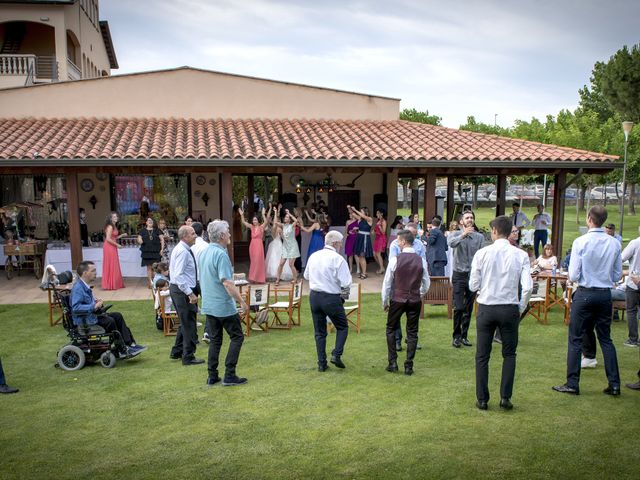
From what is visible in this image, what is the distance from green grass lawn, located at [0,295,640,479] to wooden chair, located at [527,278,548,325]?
5.36 ft

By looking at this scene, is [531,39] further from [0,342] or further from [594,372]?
[0,342]

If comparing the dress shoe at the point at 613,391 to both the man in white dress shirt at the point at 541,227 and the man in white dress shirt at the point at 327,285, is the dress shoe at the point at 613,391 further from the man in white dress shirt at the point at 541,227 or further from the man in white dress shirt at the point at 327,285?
the man in white dress shirt at the point at 541,227

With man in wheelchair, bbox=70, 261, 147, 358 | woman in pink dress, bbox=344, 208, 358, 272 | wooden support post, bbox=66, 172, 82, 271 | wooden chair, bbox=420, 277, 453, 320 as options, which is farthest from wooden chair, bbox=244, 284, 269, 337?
wooden support post, bbox=66, 172, 82, 271

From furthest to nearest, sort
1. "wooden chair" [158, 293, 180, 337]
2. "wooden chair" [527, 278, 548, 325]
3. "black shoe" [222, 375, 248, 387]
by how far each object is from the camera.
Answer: "wooden chair" [527, 278, 548, 325] → "wooden chair" [158, 293, 180, 337] → "black shoe" [222, 375, 248, 387]

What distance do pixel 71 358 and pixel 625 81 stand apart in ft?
108

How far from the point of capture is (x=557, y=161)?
13352 mm

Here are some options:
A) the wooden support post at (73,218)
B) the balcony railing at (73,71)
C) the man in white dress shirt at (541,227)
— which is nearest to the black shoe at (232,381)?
the wooden support post at (73,218)

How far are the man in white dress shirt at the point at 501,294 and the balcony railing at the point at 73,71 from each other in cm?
2131

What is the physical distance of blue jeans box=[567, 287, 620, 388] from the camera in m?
5.79

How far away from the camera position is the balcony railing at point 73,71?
22481 millimetres

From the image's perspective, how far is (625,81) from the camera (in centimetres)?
3122

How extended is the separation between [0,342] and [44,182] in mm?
9728

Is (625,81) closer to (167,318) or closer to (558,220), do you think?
(558,220)

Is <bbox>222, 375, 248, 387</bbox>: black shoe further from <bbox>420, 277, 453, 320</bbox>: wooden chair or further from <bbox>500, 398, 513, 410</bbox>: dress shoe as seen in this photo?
<bbox>420, 277, 453, 320</bbox>: wooden chair
